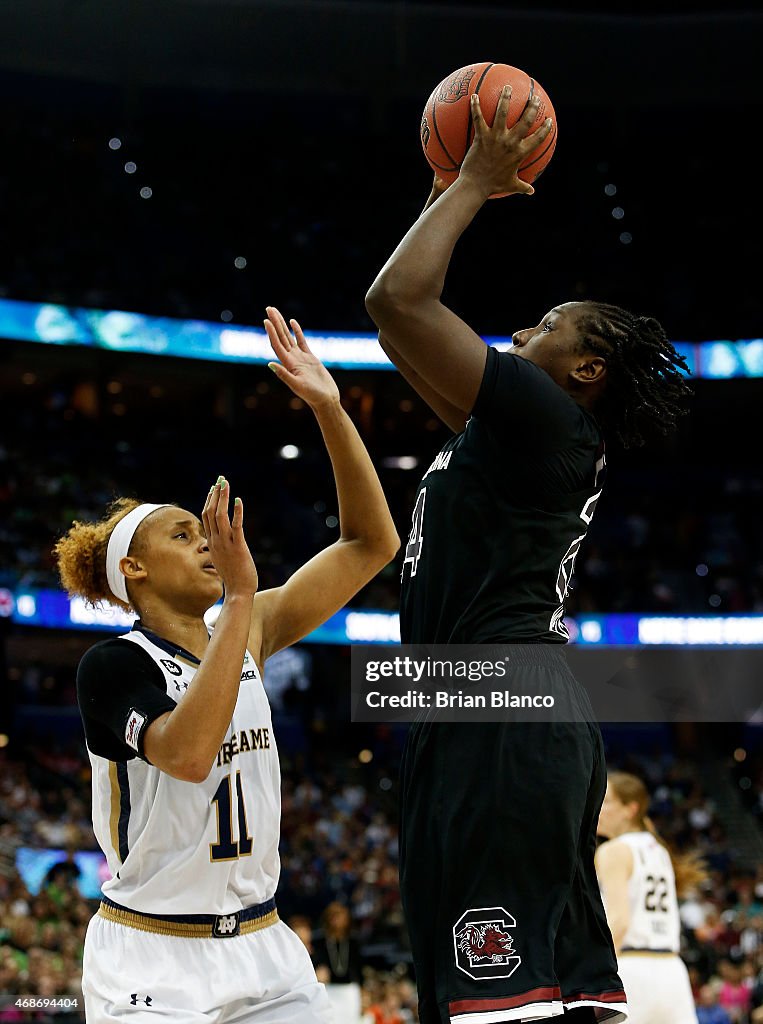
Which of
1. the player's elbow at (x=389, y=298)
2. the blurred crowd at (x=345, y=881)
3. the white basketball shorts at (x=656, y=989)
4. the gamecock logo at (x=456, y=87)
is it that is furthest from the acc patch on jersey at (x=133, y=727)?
the blurred crowd at (x=345, y=881)

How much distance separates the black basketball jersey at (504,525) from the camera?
262 centimetres

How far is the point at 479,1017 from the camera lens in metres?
2.42

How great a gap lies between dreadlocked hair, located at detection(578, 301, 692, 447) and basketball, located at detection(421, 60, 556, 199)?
45cm

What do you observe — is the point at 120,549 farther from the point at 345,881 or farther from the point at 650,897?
the point at 345,881

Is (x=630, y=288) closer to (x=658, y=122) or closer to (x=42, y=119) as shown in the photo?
(x=658, y=122)

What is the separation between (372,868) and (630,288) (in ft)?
35.0

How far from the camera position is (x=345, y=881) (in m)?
14.3

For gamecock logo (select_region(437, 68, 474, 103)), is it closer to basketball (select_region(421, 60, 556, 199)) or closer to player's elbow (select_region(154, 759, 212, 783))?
basketball (select_region(421, 60, 556, 199))

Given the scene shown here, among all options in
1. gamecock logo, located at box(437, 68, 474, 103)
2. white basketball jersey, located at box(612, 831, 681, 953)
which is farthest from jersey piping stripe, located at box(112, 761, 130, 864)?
white basketball jersey, located at box(612, 831, 681, 953)

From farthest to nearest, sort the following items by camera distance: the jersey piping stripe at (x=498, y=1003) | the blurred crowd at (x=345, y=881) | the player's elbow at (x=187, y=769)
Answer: the blurred crowd at (x=345, y=881), the player's elbow at (x=187, y=769), the jersey piping stripe at (x=498, y=1003)

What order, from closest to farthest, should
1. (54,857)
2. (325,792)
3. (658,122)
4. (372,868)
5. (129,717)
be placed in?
1. (129,717)
2. (54,857)
3. (372,868)
4. (325,792)
5. (658,122)

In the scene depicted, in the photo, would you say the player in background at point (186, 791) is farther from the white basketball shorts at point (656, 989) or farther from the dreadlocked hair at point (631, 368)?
the white basketball shorts at point (656, 989)

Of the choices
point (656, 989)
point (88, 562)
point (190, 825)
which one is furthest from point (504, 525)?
point (656, 989)

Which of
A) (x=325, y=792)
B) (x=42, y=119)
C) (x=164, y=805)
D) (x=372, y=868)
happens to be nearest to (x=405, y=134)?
(x=42, y=119)
